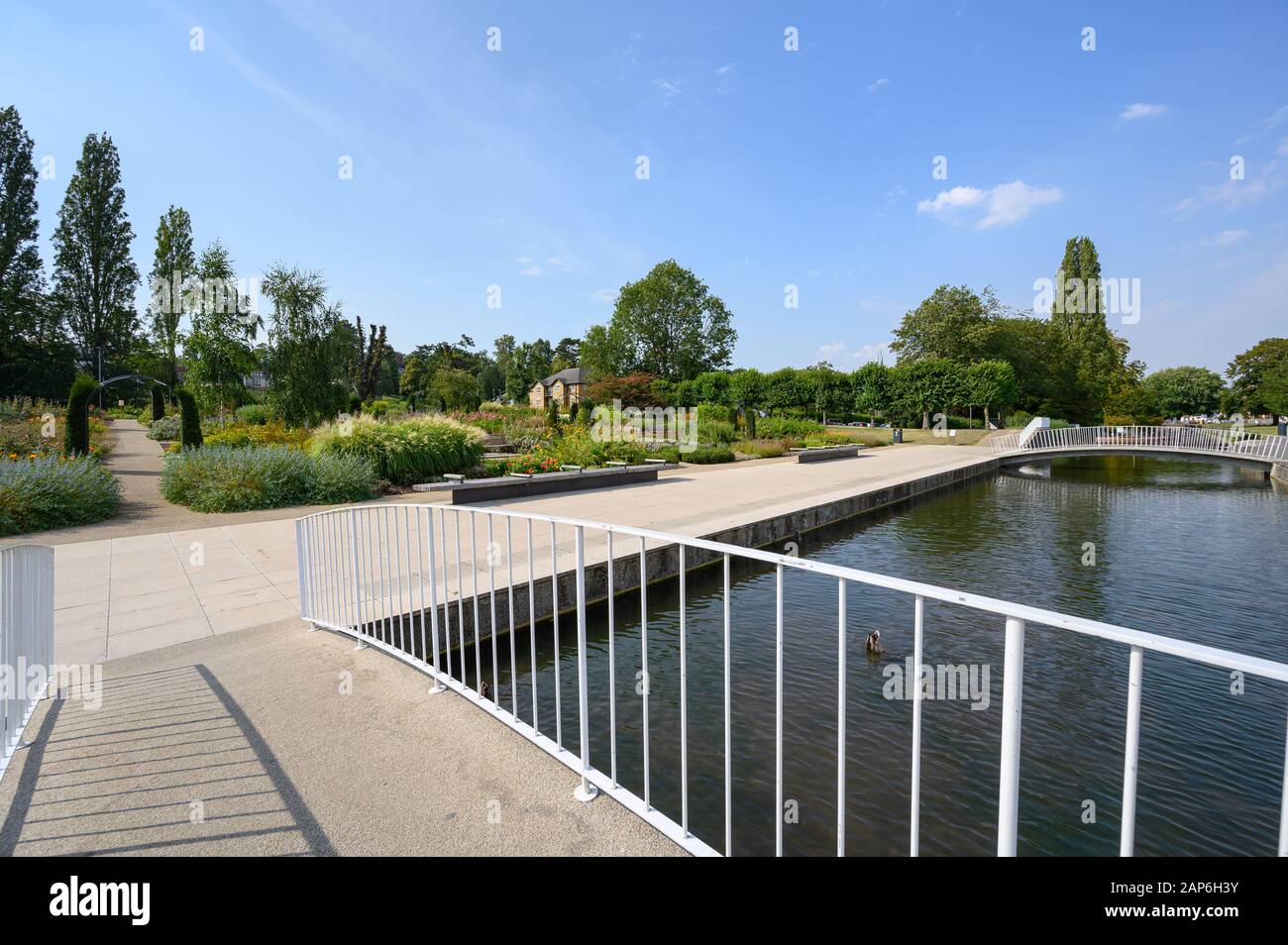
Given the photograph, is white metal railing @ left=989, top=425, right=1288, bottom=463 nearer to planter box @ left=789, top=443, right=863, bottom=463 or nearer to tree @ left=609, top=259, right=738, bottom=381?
planter box @ left=789, top=443, right=863, bottom=463

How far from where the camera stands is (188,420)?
47.9 feet

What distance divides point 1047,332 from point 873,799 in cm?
5174

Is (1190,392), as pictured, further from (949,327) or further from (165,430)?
(165,430)

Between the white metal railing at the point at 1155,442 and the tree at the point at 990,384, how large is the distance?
22.4 feet

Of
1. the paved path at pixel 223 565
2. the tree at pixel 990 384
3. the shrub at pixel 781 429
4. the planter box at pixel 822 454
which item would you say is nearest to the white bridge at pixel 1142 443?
the tree at pixel 990 384

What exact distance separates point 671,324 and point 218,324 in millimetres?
39778

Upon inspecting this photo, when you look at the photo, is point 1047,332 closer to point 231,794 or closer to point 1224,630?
point 1224,630

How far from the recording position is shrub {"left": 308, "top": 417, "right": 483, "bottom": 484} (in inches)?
507

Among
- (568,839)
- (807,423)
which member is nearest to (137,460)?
(568,839)

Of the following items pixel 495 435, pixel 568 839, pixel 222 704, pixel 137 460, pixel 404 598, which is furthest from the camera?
pixel 495 435

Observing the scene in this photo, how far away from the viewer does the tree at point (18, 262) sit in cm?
3638

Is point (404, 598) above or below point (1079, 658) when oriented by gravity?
above

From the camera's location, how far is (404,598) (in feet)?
17.5

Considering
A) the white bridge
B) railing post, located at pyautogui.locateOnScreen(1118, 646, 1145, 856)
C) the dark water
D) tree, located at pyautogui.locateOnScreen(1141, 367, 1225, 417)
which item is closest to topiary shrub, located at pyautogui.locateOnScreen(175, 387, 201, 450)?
the dark water
